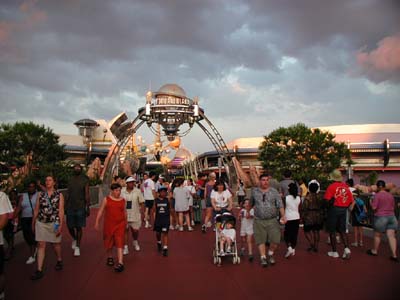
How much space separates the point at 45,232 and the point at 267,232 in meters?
4.01

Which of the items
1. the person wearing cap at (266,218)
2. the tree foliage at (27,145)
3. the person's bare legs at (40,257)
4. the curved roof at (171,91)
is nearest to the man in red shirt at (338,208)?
the person wearing cap at (266,218)

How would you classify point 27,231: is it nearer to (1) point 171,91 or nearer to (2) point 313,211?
(2) point 313,211

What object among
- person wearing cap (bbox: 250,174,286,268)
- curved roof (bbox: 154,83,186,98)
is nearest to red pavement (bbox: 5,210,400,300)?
person wearing cap (bbox: 250,174,286,268)

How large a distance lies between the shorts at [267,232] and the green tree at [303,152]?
24.6 meters

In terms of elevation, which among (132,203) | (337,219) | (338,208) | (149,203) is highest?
(132,203)

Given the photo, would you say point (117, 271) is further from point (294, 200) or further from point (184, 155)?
point (184, 155)

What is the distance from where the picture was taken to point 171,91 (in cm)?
3894

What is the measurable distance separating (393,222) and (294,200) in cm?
203

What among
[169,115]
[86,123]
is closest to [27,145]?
[169,115]

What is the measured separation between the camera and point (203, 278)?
6.96 m

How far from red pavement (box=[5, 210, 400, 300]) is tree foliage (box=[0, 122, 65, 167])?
18618 millimetres

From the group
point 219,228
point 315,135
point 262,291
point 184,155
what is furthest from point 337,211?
point 184,155

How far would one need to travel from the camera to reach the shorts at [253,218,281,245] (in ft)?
25.8

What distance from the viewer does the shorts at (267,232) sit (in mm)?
7871
